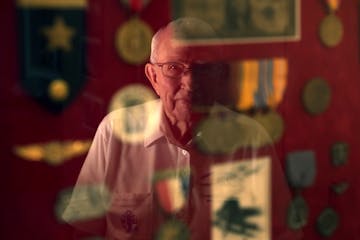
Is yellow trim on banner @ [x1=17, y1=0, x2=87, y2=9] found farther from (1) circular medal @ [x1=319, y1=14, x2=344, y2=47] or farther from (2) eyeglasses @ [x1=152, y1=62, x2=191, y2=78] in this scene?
(1) circular medal @ [x1=319, y1=14, x2=344, y2=47]

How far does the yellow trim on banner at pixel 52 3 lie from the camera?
810 mm

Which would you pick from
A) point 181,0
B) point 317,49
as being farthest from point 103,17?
point 317,49

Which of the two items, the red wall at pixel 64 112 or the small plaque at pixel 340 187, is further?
the small plaque at pixel 340 187

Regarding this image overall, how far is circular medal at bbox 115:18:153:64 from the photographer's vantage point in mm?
896

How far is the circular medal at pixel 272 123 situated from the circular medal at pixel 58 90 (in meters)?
0.40

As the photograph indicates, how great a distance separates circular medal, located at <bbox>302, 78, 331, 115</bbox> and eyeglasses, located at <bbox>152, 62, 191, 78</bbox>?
1.07ft

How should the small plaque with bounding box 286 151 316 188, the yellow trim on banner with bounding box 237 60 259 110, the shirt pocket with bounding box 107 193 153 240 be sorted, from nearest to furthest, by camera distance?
the shirt pocket with bounding box 107 193 153 240
the yellow trim on banner with bounding box 237 60 259 110
the small plaque with bounding box 286 151 316 188

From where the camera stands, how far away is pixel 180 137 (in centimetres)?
98

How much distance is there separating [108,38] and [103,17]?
0.03 metres

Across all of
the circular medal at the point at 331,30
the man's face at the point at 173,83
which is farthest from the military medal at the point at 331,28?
the man's face at the point at 173,83

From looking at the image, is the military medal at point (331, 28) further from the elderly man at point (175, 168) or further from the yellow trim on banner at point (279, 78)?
the elderly man at point (175, 168)

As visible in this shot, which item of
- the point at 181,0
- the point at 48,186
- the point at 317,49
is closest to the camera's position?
the point at 48,186

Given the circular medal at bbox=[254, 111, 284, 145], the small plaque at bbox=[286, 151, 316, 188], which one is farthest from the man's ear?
the small plaque at bbox=[286, 151, 316, 188]

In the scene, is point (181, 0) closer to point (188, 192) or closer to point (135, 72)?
point (135, 72)
